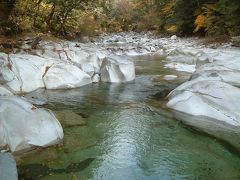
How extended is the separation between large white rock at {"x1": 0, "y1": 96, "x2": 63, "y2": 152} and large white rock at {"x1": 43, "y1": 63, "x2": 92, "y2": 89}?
399cm

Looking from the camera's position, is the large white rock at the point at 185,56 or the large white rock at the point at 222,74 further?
the large white rock at the point at 185,56

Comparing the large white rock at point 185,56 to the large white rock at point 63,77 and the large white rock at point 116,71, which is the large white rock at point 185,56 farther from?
the large white rock at point 63,77

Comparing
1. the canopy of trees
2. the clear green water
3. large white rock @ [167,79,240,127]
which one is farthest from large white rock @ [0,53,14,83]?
large white rock @ [167,79,240,127]

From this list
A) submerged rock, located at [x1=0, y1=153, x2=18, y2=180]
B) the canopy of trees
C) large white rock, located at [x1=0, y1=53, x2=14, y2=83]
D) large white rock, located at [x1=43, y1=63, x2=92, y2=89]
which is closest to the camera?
submerged rock, located at [x1=0, y1=153, x2=18, y2=180]

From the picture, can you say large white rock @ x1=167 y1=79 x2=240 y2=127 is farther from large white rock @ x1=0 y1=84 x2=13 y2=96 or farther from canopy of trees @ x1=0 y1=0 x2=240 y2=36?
canopy of trees @ x1=0 y1=0 x2=240 y2=36

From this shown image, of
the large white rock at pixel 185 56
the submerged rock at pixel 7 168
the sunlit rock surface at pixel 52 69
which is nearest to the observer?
the submerged rock at pixel 7 168

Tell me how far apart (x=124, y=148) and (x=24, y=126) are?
177 cm

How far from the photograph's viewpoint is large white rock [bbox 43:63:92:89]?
34.1 feet

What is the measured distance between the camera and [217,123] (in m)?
7.23

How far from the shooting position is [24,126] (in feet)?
19.0

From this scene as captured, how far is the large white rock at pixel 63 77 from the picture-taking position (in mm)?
10383

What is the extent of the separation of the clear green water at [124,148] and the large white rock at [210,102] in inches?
19.2

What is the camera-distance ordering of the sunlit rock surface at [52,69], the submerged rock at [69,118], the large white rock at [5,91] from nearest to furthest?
1. the submerged rock at [69,118]
2. the large white rock at [5,91]
3. the sunlit rock surface at [52,69]

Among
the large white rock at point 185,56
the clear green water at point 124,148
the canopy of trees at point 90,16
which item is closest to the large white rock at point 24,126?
the clear green water at point 124,148
